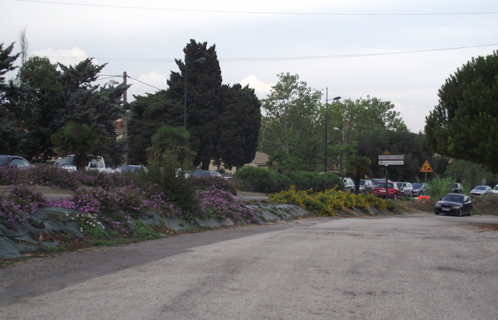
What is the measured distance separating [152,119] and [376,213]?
30.7 m

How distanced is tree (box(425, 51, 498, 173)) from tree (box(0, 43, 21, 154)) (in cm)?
2833

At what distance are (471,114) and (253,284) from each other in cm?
2088

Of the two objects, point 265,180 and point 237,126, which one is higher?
point 237,126

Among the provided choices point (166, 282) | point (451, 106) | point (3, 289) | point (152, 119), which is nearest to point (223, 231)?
point (166, 282)

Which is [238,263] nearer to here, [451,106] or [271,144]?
[451,106]

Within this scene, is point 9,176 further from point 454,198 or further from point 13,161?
point 454,198

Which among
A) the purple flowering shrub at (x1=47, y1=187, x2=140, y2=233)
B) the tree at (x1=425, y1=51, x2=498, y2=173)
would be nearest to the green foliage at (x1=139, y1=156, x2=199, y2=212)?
the purple flowering shrub at (x1=47, y1=187, x2=140, y2=233)

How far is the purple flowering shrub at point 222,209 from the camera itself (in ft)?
49.3

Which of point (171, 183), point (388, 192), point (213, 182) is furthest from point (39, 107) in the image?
point (388, 192)

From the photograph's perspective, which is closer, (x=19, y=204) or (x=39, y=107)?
(x=19, y=204)

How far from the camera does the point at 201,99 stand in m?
53.0

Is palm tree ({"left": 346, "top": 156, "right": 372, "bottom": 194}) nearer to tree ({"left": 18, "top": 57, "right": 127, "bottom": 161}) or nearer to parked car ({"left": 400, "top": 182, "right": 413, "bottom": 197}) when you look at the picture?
tree ({"left": 18, "top": 57, "right": 127, "bottom": 161})

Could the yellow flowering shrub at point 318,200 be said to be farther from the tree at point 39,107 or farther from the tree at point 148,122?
the tree at point 148,122

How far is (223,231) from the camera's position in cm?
1357
